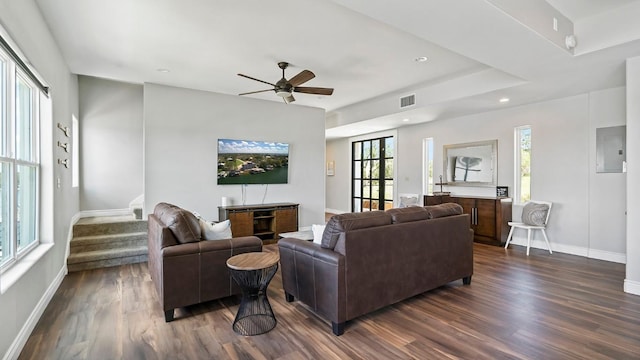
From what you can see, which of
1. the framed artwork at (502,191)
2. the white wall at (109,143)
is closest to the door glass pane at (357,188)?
the framed artwork at (502,191)

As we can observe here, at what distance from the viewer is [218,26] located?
327 cm

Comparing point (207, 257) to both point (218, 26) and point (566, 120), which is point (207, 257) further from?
point (566, 120)

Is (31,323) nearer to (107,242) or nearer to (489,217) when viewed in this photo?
(107,242)

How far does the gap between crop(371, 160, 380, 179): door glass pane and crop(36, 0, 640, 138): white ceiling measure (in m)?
3.21

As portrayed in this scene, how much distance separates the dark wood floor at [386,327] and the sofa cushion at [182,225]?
0.71 m

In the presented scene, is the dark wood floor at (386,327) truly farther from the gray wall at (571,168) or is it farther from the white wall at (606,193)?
the gray wall at (571,168)

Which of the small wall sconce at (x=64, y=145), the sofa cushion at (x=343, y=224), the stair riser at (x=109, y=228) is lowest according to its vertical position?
the stair riser at (x=109, y=228)

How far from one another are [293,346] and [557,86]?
4.84m

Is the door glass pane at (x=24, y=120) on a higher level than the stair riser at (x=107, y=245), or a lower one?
higher

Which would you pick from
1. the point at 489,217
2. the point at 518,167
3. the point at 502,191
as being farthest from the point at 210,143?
the point at 518,167

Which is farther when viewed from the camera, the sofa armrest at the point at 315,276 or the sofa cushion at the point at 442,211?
the sofa cushion at the point at 442,211

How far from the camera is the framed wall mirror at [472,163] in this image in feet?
19.9

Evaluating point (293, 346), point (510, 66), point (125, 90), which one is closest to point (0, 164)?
point (293, 346)

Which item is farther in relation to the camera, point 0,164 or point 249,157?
point 249,157
